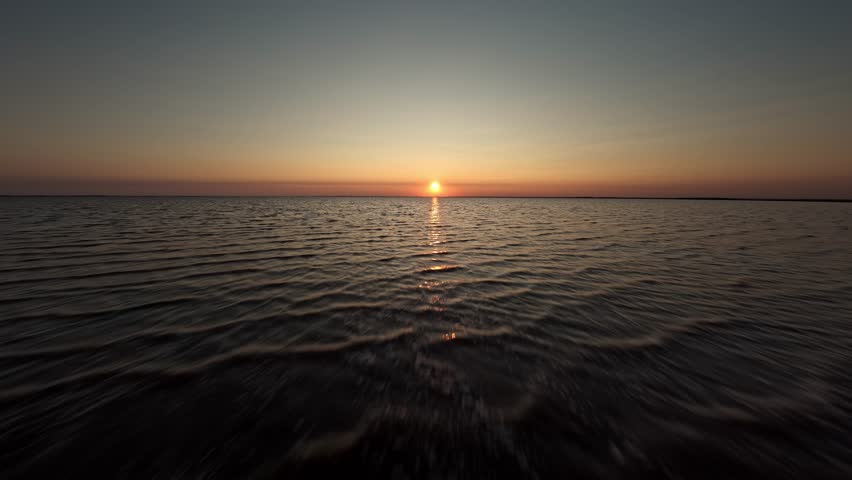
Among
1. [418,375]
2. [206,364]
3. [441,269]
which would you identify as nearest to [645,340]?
[418,375]

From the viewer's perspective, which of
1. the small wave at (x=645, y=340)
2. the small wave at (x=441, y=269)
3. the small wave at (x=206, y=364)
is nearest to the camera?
the small wave at (x=206, y=364)

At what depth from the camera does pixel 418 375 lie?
160 inches

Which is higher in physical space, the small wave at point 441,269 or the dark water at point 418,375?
the dark water at point 418,375

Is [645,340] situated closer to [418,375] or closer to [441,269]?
[418,375]

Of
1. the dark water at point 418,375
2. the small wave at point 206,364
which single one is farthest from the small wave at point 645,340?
the small wave at point 206,364

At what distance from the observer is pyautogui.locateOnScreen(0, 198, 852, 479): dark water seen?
9.02 feet

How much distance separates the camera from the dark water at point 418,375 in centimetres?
275

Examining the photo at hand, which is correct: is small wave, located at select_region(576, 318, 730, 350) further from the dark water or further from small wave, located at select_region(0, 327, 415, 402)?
small wave, located at select_region(0, 327, 415, 402)

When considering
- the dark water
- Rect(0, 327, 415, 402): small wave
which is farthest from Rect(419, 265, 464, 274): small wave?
Rect(0, 327, 415, 402): small wave

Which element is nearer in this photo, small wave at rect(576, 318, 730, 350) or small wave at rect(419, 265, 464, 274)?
small wave at rect(576, 318, 730, 350)

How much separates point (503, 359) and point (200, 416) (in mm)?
4060

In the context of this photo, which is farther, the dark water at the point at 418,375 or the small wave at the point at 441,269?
the small wave at the point at 441,269

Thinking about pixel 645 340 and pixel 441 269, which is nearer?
pixel 645 340

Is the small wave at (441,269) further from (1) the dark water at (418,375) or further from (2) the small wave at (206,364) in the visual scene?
(2) the small wave at (206,364)
